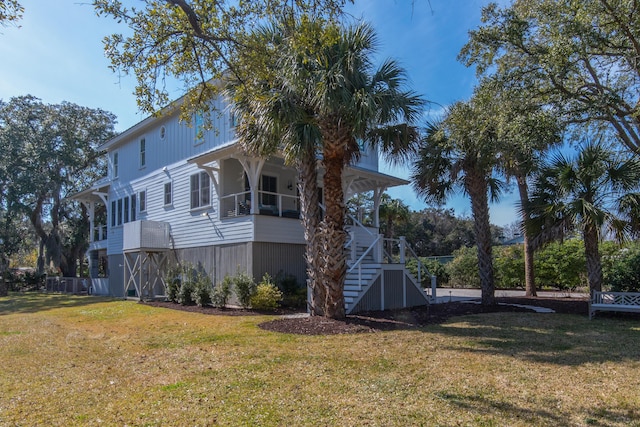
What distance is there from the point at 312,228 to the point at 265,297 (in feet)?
11.6

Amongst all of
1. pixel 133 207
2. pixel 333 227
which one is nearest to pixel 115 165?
pixel 133 207

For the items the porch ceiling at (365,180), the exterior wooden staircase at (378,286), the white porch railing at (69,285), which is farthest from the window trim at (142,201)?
the exterior wooden staircase at (378,286)

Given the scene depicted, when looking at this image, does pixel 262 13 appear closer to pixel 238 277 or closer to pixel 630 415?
pixel 630 415

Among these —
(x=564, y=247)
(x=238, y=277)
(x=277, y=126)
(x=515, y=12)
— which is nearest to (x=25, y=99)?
(x=238, y=277)

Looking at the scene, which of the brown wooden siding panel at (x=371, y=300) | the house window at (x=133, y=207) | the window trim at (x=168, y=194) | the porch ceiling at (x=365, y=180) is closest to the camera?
the brown wooden siding panel at (x=371, y=300)

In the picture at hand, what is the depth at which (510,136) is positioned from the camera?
11.2 meters

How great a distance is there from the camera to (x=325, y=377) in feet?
19.8

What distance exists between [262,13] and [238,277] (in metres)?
8.65

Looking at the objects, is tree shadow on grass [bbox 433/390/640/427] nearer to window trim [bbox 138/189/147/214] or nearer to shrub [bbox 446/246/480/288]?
window trim [bbox 138/189/147/214]

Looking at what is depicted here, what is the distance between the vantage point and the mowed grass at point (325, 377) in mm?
4652

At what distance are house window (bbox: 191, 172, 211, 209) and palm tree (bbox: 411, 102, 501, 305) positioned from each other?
7.68 meters

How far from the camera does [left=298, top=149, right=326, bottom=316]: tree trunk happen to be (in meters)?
11.0

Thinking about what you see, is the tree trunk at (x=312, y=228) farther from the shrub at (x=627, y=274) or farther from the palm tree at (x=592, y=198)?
the shrub at (x=627, y=274)

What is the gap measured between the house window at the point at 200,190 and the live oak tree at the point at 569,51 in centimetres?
1022
